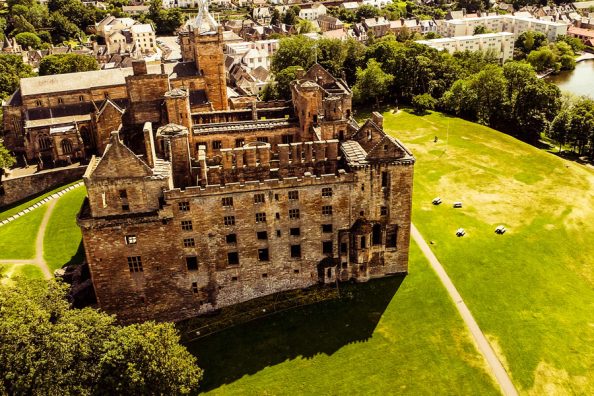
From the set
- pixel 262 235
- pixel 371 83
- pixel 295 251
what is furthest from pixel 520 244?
pixel 371 83

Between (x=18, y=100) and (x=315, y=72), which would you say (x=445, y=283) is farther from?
(x=18, y=100)

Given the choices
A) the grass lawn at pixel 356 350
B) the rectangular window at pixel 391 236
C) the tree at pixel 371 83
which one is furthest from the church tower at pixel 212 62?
the grass lawn at pixel 356 350

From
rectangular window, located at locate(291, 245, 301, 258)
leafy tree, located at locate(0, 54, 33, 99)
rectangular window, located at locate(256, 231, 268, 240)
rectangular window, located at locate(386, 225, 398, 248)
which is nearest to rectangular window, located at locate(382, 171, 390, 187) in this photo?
rectangular window, located at locate(386, 225, 398, 248)

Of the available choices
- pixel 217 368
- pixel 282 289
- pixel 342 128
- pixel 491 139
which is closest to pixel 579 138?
pixel 491 139

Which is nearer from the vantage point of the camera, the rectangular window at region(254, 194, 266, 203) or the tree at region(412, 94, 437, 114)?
the rectangular window at region(254, 194, 266, 203)

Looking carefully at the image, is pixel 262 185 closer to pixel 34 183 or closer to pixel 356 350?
pixel 356 350

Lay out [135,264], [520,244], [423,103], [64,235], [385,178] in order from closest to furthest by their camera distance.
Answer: [135,264] → [385,178] → [520,244] → [64,235] → [423,103]

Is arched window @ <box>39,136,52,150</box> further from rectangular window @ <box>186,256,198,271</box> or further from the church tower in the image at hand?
rectangular window @ <box>186,256,198,271</box>
